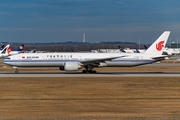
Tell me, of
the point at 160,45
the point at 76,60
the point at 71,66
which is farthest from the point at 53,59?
the point at 160,45

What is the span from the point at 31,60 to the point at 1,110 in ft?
94.5

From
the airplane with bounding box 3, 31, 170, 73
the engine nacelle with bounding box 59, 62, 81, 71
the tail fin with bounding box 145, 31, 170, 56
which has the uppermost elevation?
the tail fin with bounding box 145, 31, 170, 56

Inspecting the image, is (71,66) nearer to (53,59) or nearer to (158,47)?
(53,59)

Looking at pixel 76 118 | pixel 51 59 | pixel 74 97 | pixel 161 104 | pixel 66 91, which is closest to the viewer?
pixel 76 118

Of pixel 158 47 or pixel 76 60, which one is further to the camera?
pixel 158 47

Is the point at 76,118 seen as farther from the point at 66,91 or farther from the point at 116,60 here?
the point at 116,60

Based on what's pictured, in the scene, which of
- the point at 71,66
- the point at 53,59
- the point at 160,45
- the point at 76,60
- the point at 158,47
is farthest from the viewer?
the point at 160,45

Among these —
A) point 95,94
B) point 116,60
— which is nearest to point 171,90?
point 95,94

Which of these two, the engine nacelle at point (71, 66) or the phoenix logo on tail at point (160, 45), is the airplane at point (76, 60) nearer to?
the engine nacelle at point (71, 66)

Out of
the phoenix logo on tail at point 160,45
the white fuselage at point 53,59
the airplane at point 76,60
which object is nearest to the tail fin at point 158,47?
the phoenix logo on tail at point 160,45

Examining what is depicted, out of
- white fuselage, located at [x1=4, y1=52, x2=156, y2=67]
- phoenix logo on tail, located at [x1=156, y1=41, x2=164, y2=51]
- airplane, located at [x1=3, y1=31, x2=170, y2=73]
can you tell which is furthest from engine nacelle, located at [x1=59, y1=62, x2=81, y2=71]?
phoenix logo on tail, located at [x1=156, y1=41, x2=164, y2=51]

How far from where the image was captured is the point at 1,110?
22.8m

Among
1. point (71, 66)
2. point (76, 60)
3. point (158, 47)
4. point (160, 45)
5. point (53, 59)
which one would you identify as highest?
point (160, 45)

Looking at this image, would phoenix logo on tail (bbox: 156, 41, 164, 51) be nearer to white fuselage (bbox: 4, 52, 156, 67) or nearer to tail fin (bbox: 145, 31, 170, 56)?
tail fin (bbox: 145, 31, 170, 56)
